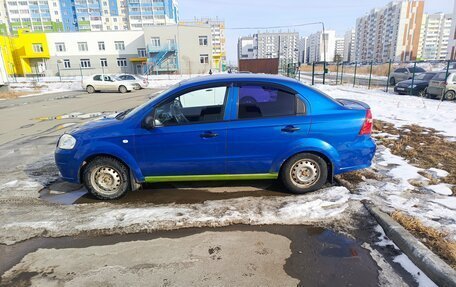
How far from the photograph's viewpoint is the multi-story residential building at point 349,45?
146m

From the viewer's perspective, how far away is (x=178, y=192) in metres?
4.52

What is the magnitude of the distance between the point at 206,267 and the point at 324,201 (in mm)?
1978

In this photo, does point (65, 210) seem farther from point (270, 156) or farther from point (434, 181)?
point (434, 181)

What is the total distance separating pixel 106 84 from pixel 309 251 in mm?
24948

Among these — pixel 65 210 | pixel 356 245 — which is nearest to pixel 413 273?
pixel 356 245

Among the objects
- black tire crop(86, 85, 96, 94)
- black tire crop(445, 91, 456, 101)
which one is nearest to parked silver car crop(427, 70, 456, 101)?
black tire crop(445, 91, 456, 101)

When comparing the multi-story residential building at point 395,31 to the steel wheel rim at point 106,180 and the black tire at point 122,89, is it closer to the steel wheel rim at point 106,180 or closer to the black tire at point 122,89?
the black tire at point 122,89

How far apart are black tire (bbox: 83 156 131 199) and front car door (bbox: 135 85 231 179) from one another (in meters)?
0.32

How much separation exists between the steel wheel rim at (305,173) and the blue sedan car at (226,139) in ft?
0.05

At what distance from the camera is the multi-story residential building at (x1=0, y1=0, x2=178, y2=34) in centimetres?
10756

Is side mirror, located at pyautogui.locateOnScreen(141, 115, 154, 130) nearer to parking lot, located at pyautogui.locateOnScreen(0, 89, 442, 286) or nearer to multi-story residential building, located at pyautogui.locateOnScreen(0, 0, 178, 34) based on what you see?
parking lot, located at pyautogui.locateOnScreen(0, 89, 442, 286)

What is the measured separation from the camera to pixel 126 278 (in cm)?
274

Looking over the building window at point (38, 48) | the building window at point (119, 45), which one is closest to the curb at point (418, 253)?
the building window at point (119, 45)

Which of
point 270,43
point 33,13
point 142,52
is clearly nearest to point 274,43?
point 270,43
